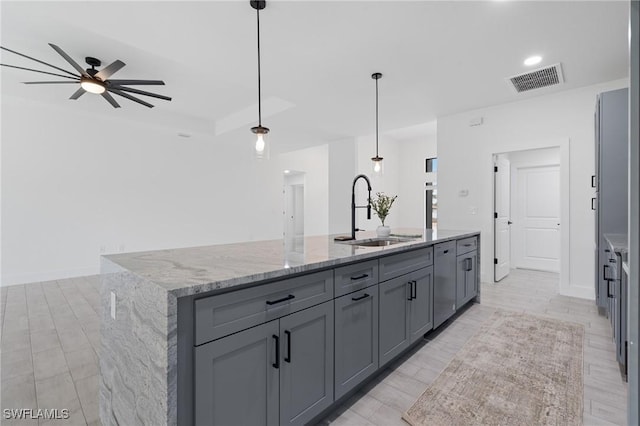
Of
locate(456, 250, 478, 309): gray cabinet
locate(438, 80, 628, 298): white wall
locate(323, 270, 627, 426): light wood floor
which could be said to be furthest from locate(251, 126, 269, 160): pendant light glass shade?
locate(438, 80, 628, 298): white wall

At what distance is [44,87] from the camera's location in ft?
13.8

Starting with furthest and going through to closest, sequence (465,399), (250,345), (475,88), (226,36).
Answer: (475,88) < (226,36) < (465,399) < (250,345)

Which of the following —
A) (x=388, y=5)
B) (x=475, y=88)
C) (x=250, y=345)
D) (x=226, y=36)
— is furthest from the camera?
(x=475, y=88)

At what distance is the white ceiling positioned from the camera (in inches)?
97.6

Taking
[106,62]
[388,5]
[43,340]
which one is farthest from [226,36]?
[43,340]

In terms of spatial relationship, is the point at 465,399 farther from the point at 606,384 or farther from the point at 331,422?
the point at 606,384

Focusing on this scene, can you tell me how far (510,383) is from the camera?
196cm

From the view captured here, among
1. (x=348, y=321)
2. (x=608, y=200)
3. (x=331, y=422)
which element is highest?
(x=608, y=200)

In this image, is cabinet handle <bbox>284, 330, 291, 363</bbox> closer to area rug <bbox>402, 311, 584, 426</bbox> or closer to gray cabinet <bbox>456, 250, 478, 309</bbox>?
area rug <bbox>402, 311, 584, 426</bbox>

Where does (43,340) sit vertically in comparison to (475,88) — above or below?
below

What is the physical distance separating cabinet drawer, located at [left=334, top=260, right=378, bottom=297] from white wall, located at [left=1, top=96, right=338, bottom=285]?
506 centimetres

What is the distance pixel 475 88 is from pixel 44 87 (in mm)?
5962

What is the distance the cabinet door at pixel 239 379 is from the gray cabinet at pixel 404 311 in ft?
2.95

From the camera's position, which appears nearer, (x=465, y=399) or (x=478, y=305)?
(x=465, y=399)
